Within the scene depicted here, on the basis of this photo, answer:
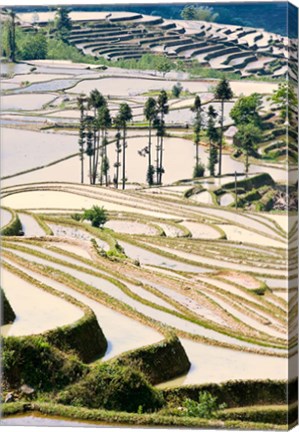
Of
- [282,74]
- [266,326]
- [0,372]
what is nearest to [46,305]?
[0,372]

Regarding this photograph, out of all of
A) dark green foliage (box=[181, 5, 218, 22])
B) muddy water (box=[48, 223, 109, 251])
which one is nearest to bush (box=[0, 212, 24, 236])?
muddy water (box=[48, 223, 109, 251])

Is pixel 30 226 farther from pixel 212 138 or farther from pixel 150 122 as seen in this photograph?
pixel 212 138

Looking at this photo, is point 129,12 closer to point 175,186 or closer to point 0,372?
point 175,186

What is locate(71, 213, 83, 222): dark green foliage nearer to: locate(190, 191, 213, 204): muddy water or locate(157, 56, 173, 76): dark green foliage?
locate(190, 191, 213, 204): muddy water

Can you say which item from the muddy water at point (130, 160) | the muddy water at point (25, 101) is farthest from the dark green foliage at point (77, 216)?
the muddy water at point (25, 101)

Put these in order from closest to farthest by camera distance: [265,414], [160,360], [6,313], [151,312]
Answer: [265,414]
[160,360]
[6,313]
[151,312]

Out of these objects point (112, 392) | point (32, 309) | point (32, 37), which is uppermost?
point (32, 37)

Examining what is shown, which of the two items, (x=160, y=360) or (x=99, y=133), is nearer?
(x=160, y=360)

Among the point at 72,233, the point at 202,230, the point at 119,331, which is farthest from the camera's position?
the point at 202,230

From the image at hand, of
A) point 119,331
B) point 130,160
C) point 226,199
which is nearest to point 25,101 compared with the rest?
point 130,160
